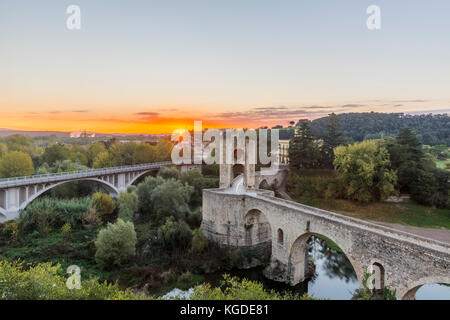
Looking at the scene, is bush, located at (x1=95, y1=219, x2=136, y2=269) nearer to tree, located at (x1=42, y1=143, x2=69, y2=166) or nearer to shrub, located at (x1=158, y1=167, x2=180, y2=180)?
shrub, located at (x1=158, y1=167, x2=180, y2=180)

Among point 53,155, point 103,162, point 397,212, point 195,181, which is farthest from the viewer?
point 103,162

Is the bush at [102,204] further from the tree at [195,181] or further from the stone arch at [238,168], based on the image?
the stone arch at [238,168]

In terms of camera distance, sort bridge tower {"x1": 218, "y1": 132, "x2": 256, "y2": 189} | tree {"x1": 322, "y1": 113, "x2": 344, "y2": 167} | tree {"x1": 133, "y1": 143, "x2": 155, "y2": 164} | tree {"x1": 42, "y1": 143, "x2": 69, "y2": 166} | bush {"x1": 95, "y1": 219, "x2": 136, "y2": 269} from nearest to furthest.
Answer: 1. bush {"x1": 95, "y1": 219, "x2": 136, "y2": 269}
2. bridge tower {"x1": 218, "y1": 132, "x2": 256, "y2": 189}
3. tree {"x1": 322, "y1": 113, "x2": 344, "y2": 167}
4. tree {"x1": 42, "y1": 143, "x2": 69, "y2": 166}
5. tree {"x1": 133, "y1": 143, "x2": 155, "y2": 164}

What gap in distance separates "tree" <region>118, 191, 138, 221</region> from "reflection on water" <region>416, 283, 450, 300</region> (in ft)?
69.6

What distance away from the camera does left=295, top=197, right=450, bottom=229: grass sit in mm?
25641

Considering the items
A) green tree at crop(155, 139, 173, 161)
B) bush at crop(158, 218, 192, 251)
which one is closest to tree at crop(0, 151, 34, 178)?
green tree at crop(155, 139, 173, 161)

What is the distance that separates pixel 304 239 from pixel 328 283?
3.55 m

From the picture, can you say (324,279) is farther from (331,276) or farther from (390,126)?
(390,126)

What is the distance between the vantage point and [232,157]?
21609 mm

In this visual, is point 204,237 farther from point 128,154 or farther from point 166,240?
point 128,154

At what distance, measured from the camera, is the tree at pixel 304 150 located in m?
35.6

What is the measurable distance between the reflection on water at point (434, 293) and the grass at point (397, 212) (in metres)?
10.8

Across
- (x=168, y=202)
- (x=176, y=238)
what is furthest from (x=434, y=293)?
(x=168, y=202)

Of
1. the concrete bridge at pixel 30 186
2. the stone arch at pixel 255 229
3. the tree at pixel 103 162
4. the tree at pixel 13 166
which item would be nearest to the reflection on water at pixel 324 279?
the stone arch at pixel 255 229
